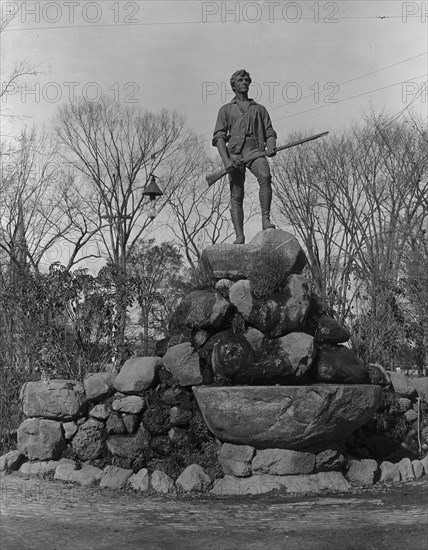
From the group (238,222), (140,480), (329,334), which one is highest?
(238,222)

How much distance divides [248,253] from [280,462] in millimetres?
2617

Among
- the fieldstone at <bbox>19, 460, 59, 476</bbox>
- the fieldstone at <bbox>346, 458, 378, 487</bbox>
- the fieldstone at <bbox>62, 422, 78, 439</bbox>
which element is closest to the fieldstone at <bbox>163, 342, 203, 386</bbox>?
the fieldstone at <bbox>62, 422, 78, 439</bbox>

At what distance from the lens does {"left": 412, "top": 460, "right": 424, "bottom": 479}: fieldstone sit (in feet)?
26.6

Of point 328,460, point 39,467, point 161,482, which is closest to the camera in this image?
point 161,482

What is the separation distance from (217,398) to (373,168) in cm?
Result: 1456

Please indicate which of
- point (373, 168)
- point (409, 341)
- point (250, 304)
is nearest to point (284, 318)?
point (250, 304)

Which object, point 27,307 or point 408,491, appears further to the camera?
point 27,307

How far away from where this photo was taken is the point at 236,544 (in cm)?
509

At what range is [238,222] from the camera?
30.9 feet

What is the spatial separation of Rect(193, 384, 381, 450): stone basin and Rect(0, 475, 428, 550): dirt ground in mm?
629

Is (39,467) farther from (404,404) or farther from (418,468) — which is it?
(404,404)

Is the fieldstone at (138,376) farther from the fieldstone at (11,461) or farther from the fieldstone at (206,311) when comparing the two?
the fieldstone at (11,461)

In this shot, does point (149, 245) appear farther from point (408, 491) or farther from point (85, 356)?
point (408, 491)

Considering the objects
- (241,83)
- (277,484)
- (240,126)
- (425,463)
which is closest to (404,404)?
(425,463)
